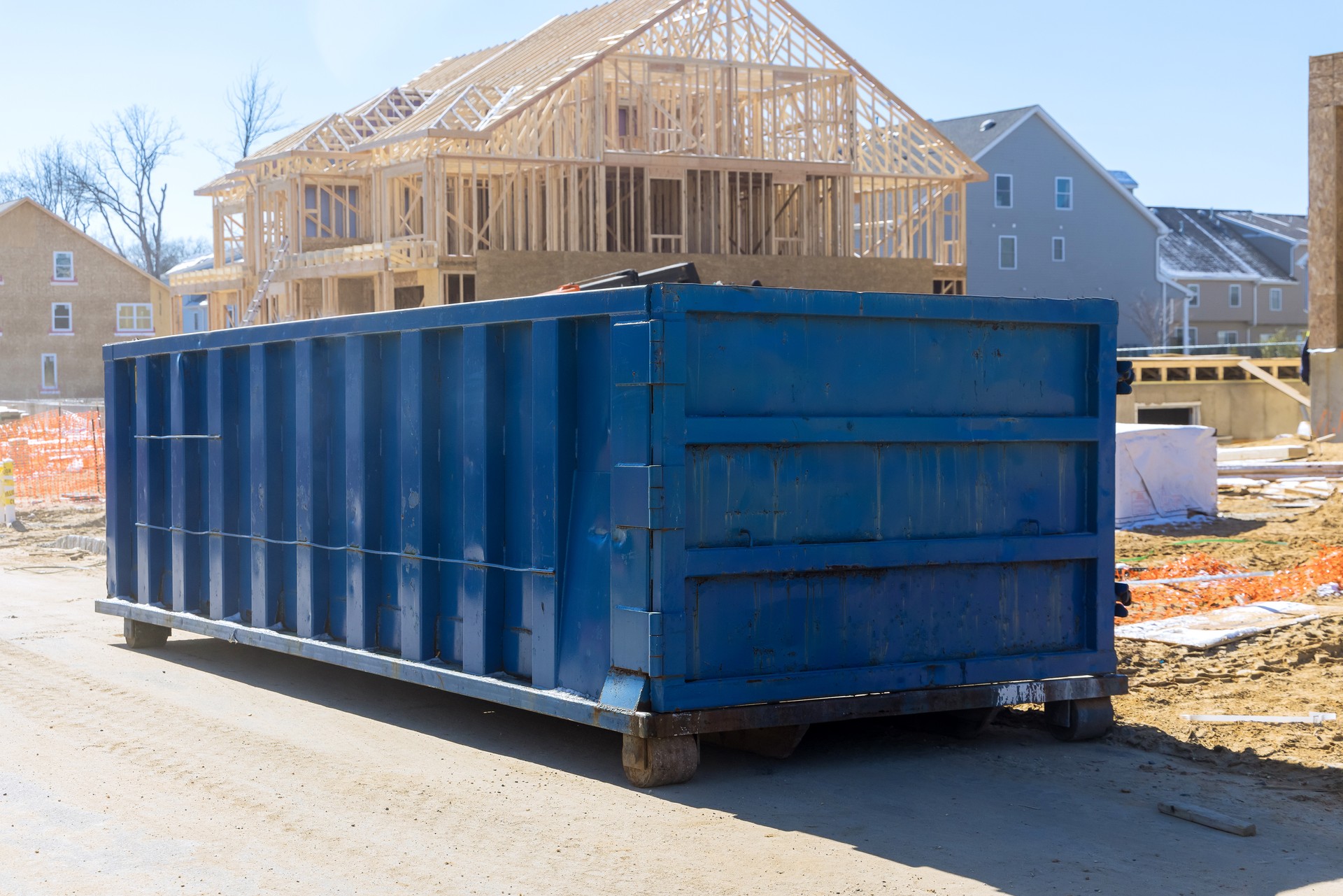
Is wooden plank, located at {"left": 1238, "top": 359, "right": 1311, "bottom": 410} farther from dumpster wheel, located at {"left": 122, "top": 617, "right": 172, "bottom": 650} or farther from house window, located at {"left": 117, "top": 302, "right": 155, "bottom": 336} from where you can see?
house window, located at {"left": 117, "top": 302, "right": 155, "bottom": 336}

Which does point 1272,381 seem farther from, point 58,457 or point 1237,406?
point 58,457

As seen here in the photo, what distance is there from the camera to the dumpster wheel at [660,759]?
6434 mm

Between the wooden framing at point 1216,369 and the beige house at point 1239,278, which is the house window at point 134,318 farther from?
the beige house at point 1239,278

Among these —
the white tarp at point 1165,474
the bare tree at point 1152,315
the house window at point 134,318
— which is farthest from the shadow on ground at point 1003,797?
the house window at point 134,318

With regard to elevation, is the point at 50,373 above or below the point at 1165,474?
above

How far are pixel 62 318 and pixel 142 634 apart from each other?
2196 inches

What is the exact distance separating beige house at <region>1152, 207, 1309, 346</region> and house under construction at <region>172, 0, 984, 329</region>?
31.5 metres

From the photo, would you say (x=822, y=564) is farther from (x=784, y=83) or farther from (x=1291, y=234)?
(x=1291, y=234)

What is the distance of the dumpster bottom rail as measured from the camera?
6.43 m

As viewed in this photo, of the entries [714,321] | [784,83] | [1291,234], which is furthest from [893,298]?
[1291,234]

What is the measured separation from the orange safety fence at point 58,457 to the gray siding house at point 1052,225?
3218 cm

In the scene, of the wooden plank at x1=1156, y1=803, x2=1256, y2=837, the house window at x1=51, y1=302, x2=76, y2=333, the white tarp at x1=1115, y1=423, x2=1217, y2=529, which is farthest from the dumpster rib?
the house window at x1=51, y1=302, x2=76, y2=333

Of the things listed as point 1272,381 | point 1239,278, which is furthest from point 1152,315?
point 1272,381

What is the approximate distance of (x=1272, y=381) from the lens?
36094mm
